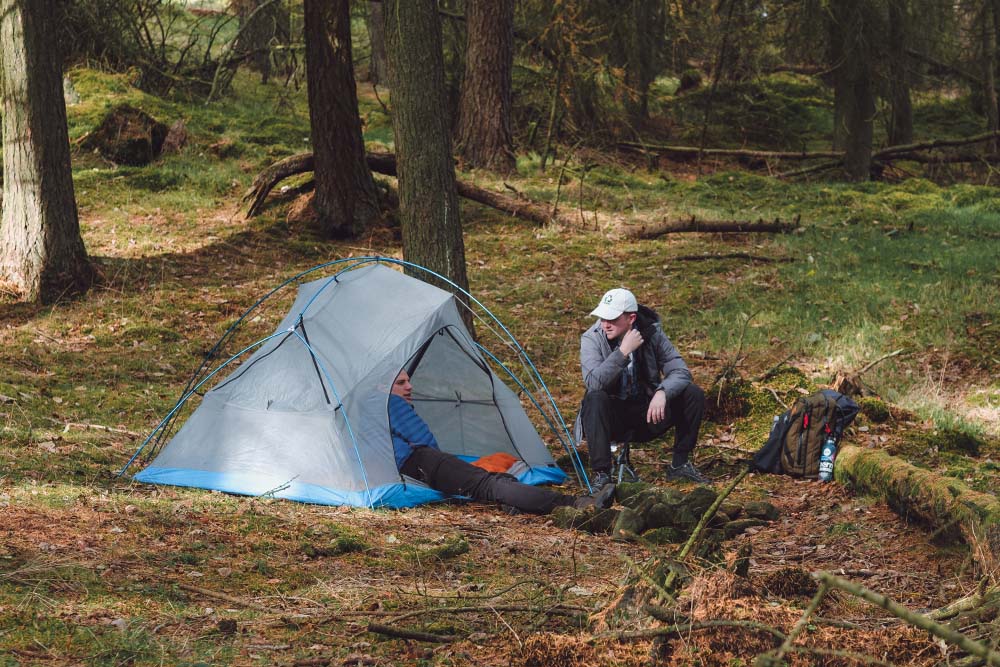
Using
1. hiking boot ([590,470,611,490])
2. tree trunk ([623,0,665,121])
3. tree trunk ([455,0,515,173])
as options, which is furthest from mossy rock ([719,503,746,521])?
tree trunk ([623,0,665,121])

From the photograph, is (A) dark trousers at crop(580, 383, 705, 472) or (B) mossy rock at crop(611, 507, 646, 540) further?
(A) dark trousers at crop(580, 383, 705, 472)

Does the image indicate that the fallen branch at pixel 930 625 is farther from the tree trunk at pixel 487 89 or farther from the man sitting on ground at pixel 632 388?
the tree trunk at pixel 487 89

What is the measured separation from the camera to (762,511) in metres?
5.23

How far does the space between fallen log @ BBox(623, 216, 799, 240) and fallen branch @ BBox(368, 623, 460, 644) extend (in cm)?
910

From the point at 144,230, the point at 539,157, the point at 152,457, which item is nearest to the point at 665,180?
the point at 539,157

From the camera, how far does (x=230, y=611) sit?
3543mm

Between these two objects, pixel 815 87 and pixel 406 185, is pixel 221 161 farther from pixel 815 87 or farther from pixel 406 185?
pixel 815 87

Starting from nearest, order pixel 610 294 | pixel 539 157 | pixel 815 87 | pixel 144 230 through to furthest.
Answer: pixel 610 294 < pixel 144 230 < pixel 539 157 < pixel 815 87

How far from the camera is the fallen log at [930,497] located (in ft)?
13.2

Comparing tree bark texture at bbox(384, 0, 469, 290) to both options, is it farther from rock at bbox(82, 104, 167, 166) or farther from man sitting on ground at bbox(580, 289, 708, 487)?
rock at bbox(82, 104, 167, 166)

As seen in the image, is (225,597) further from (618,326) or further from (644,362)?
(644,362)

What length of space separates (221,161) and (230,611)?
36.9 feet

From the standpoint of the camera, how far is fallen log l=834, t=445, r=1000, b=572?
4022 millimetres

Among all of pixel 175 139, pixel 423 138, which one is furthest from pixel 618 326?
pixel 175 139
